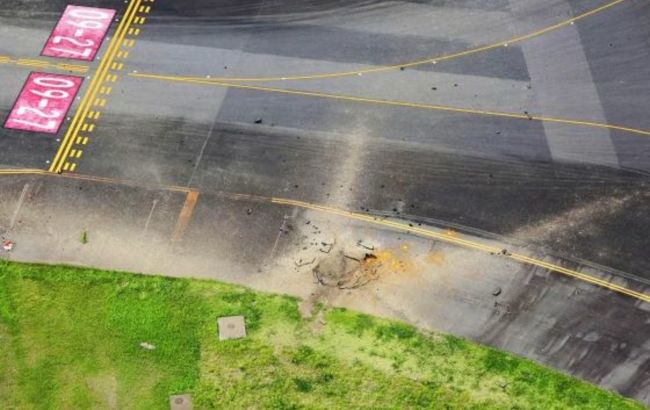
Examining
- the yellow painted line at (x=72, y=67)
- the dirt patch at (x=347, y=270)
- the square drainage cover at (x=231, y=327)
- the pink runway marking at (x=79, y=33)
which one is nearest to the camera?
the square drainage cover at (x=231, y=327)

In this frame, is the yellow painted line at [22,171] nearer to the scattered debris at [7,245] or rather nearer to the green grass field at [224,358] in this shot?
the scattered debris at [7,245]

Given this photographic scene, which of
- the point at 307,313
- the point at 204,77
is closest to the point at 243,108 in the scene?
the point at 204,77

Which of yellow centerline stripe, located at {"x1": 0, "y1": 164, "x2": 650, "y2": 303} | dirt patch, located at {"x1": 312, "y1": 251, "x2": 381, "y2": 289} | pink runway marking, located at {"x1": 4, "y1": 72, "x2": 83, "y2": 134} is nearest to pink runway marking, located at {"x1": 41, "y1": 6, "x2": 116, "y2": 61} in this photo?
pink runway marking, located at {"x1": 4, "y1": 72, "x2": 83, "y2": 134}

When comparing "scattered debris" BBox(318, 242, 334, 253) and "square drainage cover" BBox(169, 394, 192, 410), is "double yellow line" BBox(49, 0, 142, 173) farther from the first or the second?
"scattered debris" BBox(318, 242, 334, 253)

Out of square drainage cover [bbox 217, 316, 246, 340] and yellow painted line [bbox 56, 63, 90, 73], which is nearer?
square drainage cover [bbox 217, 316, 246, 340]

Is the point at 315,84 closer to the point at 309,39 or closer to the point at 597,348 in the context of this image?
the point at 309,39

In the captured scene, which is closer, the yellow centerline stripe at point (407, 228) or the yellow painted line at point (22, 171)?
the yellow centerline stripe at point (407, 228)

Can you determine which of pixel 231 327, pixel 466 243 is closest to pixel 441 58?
pixel 466 243

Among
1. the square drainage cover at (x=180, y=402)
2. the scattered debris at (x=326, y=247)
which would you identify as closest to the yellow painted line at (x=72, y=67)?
the scattered debris at (x=326, y=247)
